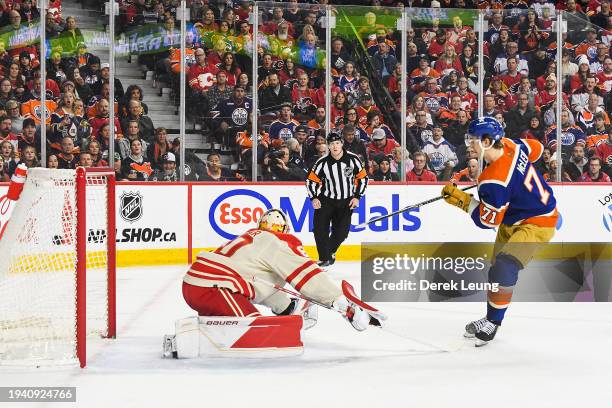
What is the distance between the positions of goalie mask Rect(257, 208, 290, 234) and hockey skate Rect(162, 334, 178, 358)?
1.92 ft

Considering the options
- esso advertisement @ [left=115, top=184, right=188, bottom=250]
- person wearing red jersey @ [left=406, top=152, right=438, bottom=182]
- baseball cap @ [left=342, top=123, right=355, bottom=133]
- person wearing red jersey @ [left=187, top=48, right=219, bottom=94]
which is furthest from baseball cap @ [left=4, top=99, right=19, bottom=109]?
person wearing red jersey @ [left=406, top=152, right=438, bottom=182]

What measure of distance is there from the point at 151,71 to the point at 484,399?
5.59m

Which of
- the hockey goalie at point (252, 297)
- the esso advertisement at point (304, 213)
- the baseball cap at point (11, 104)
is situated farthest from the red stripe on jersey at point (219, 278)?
the baseball cap at point (11, 104)

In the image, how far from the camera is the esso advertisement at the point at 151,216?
7754 millimetres

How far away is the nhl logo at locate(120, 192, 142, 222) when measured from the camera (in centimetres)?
775

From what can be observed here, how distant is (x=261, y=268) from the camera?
3.80 meters

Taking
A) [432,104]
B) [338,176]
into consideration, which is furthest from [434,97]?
[338,176]

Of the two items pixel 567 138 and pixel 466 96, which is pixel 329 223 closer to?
pixel 466 96

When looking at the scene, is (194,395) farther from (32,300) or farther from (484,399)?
(32,300)

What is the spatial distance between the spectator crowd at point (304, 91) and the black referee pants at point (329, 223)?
1440mm

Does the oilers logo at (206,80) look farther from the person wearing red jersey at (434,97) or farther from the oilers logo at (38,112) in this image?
the person wearing red jersey at (434,97)

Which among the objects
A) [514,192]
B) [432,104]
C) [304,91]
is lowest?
[514,192]

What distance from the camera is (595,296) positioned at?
568 cm

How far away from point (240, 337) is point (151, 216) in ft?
14.1
